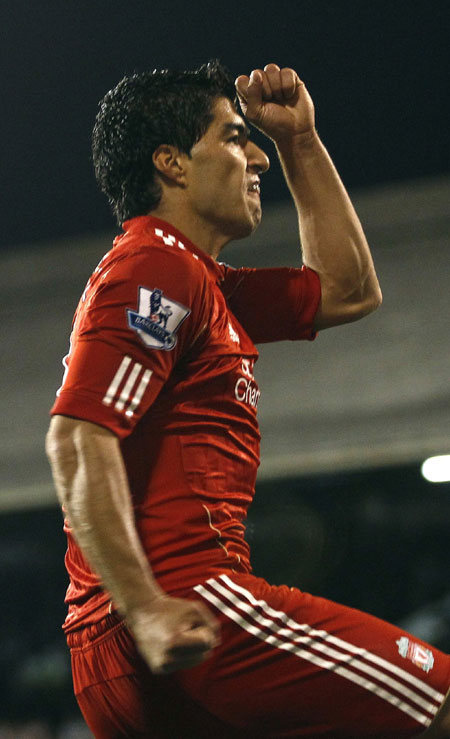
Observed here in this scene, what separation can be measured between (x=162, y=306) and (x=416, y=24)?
2.50m

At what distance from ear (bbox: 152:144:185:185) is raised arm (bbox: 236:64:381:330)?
203 mm

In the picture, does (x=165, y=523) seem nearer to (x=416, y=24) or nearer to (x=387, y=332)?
(x=416, y=24)

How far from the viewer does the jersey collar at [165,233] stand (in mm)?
1348

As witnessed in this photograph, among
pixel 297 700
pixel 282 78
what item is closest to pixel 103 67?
pixel 282 78

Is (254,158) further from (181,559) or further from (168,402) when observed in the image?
(181,559)

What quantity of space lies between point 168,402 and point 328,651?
376 mm

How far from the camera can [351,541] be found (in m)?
4.96

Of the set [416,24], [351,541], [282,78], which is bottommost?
[351,541]

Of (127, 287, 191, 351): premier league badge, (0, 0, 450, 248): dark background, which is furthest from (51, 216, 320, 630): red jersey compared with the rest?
(0, 0, 450, 248): dark background

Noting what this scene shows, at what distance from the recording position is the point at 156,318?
115 centimetres

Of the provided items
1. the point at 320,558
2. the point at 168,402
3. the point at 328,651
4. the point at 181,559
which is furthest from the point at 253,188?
the point at 320,558

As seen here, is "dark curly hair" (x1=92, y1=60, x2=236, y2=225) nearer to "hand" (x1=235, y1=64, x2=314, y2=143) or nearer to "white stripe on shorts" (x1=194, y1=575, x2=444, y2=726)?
"hand" (x1=235, y1=64, x2=314, y2=143)

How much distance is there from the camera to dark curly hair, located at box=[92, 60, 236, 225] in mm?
1513

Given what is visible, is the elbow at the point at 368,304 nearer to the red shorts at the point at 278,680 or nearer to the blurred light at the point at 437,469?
the red shorts at the point at 278,680
